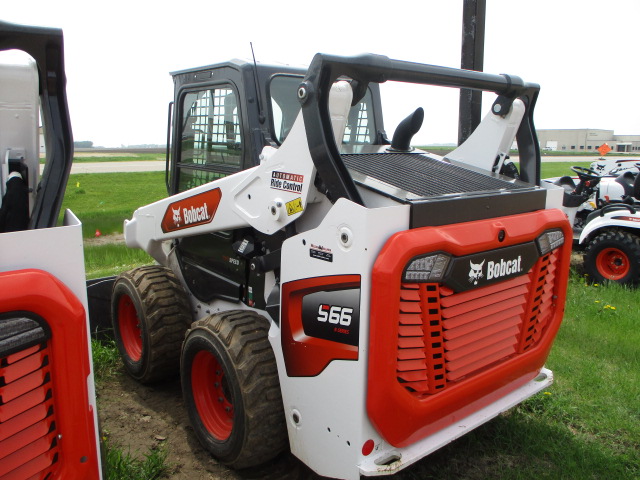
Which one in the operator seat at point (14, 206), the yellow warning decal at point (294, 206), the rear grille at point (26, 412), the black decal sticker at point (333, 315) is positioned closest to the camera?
the rear grille at point (26, 412)

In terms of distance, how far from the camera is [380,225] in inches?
88.4

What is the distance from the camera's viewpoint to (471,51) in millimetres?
5633

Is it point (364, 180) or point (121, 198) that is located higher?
point (364, 180)

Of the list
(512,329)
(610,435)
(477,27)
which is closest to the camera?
(512,329)

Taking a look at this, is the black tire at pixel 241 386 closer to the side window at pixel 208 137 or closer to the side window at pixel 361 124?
the side window at pixel 208 137

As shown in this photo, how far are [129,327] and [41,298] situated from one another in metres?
2.80

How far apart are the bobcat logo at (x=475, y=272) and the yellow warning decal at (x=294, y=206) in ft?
2.66

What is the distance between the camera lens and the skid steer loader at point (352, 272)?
7.54 ft

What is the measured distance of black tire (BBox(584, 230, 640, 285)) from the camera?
6797mm

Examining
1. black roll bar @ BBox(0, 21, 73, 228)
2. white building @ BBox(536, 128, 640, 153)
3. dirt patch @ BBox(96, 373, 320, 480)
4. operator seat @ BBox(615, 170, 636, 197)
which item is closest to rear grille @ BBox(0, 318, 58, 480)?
black roll bar @ BBox(0, 21, 73, 228)

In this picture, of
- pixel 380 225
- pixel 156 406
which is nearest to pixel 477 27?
pixel 380 225

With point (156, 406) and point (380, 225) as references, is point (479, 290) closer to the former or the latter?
point (380, 225)

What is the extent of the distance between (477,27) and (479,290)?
3.99m

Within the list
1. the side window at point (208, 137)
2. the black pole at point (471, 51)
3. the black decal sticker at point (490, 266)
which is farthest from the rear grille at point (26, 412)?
the black pole at point (471, 51)
